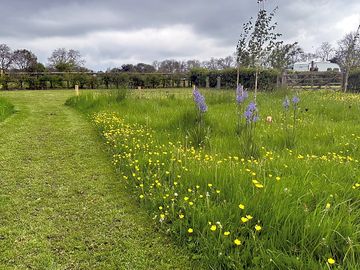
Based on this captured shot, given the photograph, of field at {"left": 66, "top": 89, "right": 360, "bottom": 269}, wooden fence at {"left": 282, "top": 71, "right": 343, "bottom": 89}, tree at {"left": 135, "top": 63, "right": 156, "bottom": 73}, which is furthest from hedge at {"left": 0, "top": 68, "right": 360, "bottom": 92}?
field at {"left": 66, "top": 89, "right": 360, "bottom": 269}

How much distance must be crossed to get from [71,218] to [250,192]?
1593mm

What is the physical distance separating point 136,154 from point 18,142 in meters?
2.52

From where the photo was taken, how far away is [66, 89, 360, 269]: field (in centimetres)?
187

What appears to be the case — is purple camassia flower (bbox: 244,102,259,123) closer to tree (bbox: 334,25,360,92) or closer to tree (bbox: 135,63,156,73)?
tree (bbox: 334,25,360,92)

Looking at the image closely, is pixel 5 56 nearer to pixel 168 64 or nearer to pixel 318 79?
pixel 168 64

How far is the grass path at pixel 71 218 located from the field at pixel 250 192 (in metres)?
0.19

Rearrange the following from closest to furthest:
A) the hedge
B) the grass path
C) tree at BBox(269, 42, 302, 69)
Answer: the grass path < tree at BBox(269, 42, 302, 69) < the hedge

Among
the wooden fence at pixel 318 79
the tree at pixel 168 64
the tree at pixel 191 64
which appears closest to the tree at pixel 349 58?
the wooden fence at pixel 318 79

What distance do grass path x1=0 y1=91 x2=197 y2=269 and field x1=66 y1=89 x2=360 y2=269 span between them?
19 centimetres

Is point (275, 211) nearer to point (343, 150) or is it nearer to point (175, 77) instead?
point (343, 150)

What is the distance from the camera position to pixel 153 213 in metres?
2.56

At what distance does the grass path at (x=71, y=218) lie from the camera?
6.52 feet

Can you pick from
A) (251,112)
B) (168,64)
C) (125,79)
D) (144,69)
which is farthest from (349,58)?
(168,64)

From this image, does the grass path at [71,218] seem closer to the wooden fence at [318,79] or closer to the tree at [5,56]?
the wooden fence at [318,79]
